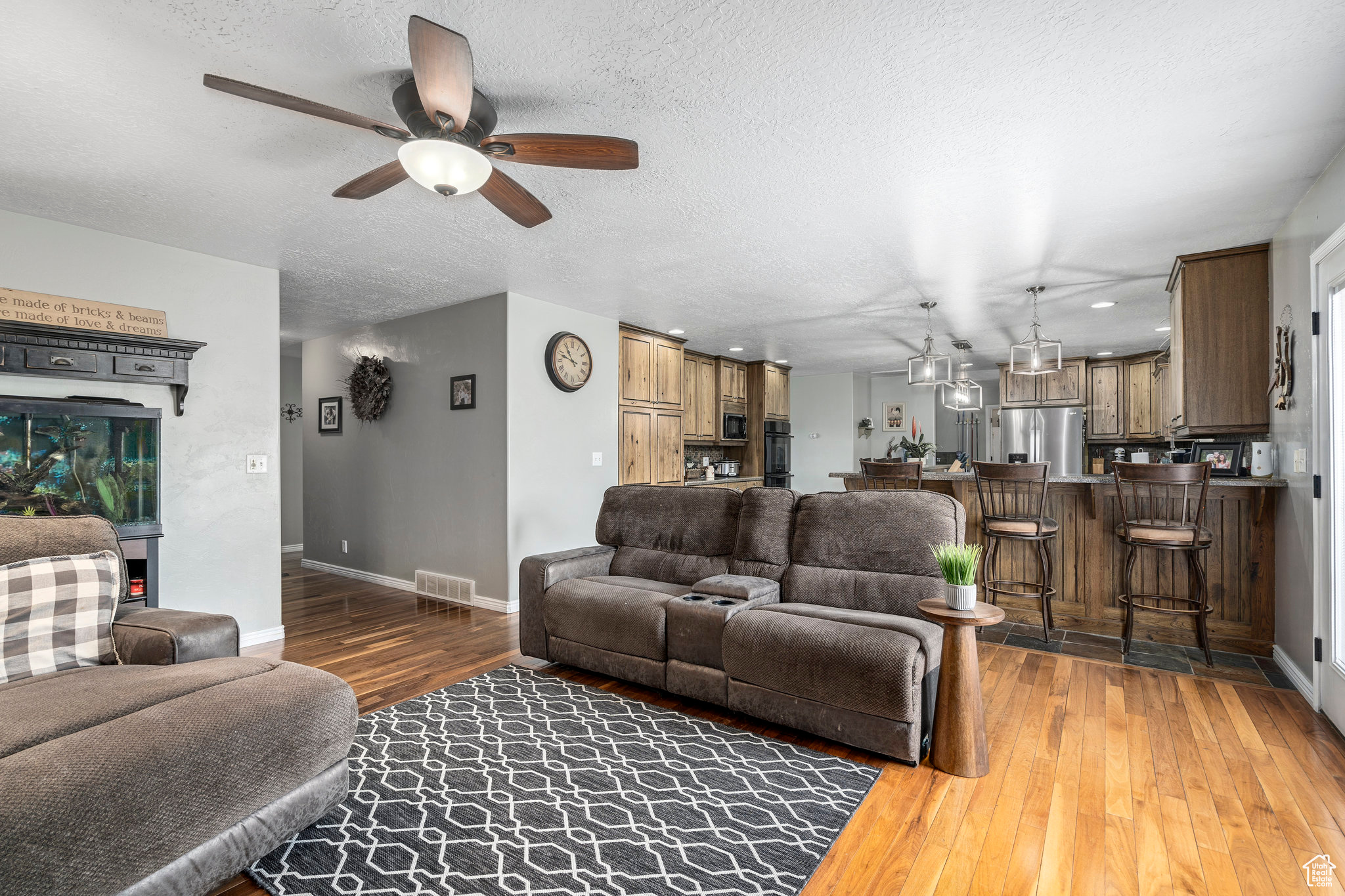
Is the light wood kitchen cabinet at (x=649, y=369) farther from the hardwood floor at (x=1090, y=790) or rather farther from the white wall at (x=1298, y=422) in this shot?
the white wall at (x=1298, y=422)

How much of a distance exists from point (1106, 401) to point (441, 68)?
813 centimetres

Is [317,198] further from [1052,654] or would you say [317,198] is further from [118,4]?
[1052,654]

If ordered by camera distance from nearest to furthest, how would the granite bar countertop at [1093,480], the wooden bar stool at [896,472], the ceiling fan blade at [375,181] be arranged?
the ceiling fan blade at [375,181] < the granite bar countertop at [1093,480] < the wooden bar stool at [896,472]

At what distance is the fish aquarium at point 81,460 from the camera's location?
9.82 ft

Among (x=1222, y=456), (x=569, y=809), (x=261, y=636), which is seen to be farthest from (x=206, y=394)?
(x=1222, y=456)

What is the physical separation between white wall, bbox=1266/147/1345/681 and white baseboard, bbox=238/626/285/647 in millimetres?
5551

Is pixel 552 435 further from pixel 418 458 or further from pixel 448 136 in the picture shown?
pixel 448 136

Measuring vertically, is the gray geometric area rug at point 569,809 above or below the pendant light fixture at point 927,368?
below

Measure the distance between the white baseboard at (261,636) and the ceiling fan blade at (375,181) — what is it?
2952 millimetres

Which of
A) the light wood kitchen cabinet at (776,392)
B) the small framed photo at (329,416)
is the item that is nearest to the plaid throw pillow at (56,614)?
the small framed photo at (329,416)

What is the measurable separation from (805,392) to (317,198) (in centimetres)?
742

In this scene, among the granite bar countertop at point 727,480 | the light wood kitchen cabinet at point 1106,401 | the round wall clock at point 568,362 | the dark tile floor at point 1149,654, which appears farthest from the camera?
the light wood kitchen cabinet at point 1106,401

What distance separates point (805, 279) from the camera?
14.2 feet

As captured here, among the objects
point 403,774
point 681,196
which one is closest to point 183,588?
point 403,774
